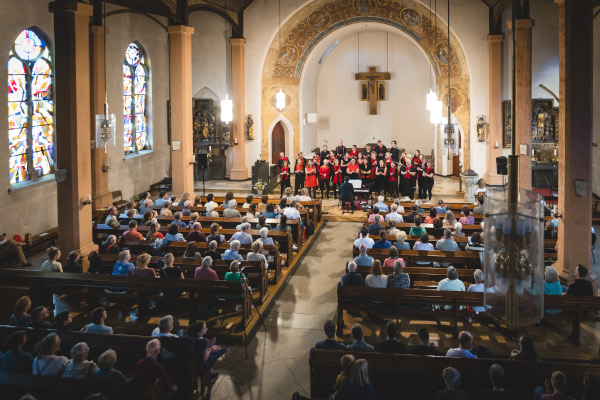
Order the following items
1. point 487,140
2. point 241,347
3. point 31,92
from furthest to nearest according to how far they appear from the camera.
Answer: point 487,140 < point 31,92 < point 241,347

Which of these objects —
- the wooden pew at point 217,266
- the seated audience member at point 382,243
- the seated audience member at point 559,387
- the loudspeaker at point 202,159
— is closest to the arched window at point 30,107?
the loudspeaker at point 202,159

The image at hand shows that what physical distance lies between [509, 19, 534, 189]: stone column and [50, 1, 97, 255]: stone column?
923cm

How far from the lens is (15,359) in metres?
6.23

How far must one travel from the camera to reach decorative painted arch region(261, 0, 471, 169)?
21.2m

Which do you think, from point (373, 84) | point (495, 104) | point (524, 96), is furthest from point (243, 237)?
point (373, 84)

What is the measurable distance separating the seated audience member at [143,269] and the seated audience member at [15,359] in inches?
116

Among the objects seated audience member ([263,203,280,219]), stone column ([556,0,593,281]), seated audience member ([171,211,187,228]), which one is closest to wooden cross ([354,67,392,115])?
seated audience member ([263,203,280,219])

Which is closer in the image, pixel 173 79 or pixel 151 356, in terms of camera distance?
pixel 151 356

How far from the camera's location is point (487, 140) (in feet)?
67.3

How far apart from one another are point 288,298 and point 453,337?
2.93m

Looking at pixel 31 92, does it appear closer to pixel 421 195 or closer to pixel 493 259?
pixel 421 195

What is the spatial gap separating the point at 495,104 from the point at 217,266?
13362mm

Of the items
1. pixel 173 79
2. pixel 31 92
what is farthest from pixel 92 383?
pixel 173 79

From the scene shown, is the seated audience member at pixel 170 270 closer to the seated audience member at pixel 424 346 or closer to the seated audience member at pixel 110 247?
the seated audience member at pixel 110 247
